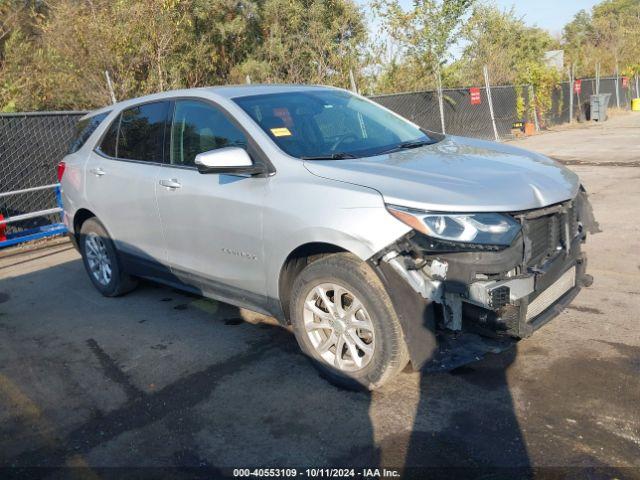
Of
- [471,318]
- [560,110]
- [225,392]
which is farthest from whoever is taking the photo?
[560,110]

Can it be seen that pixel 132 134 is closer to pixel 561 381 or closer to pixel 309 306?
pixel 309 306

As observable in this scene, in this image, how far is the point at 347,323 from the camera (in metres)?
3.65

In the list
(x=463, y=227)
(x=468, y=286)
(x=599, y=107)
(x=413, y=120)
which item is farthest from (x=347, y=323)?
(x=599, y=107)

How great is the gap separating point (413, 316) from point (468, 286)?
335mm

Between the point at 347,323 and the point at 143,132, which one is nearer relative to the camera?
the point at 347,323

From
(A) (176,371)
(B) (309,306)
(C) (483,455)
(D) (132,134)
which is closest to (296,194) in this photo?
(B) (309,306)

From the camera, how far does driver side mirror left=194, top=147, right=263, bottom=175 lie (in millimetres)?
3900

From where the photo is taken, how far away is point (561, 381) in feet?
12.1

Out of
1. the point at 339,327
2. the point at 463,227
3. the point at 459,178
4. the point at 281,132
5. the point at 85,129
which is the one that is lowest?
the point at 339,327

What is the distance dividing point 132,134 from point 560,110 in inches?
913

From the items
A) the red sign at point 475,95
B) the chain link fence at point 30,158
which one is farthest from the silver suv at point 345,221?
the red sign at point 475,95

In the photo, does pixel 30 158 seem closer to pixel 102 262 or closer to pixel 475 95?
pixel 102 262

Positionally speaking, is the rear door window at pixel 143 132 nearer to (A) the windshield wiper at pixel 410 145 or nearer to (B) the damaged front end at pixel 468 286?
(A) the windshield wiper at pixel 410 145

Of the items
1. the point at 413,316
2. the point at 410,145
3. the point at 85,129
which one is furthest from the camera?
the point at 85,129
